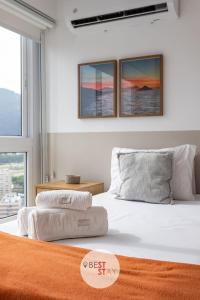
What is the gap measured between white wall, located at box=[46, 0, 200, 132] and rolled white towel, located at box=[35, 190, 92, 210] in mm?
1546

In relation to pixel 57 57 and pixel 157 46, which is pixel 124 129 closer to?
pixel 157 46

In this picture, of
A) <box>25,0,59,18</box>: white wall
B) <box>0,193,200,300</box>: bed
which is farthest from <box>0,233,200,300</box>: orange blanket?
<box>25,0,59,18</box>: white wall

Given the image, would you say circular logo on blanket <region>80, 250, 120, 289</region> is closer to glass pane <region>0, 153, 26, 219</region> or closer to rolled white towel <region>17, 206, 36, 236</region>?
rolled white towel <region>17, 206, 36, 236</region>

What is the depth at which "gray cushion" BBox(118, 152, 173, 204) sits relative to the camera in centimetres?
225

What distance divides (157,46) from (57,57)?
3.50 ft

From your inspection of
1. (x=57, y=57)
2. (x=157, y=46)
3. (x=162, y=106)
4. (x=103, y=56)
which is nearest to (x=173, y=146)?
(x=162, y=106)

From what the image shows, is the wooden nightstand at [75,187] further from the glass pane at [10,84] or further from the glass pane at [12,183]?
the glass pane at [10,84]

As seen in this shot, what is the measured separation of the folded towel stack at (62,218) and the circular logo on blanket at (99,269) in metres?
0.27

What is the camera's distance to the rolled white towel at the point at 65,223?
1333mm

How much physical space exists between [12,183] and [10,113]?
2.20 feet

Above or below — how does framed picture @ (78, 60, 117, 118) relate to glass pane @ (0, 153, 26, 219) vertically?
above

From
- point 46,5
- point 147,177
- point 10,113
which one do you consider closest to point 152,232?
point 147,177

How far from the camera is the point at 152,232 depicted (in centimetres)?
150

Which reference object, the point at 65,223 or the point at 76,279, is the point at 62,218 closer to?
the point at 65,223
